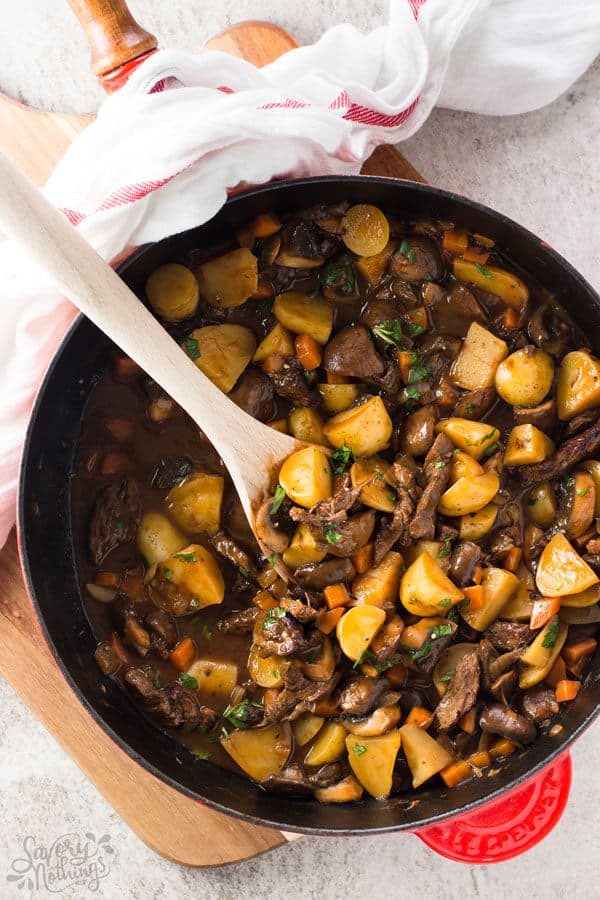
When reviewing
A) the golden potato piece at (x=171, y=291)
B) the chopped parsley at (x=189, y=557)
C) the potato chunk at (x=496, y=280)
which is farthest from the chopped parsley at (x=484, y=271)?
the chopped parsley at (x=189, y=557)

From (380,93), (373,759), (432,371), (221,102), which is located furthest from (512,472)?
(221,102)

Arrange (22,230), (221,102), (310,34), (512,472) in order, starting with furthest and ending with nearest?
(310,34) < (512,472) < (221,102) < (22,230)

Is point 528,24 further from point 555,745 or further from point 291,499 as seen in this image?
point 555,745

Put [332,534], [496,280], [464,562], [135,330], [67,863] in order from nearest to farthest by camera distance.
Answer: [135,330] → [332,534] → [464,562] → [496,280] → [67,863]

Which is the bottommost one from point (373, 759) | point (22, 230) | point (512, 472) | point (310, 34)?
point (373, 759)

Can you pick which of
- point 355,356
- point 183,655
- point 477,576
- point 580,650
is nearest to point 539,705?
point 580,650

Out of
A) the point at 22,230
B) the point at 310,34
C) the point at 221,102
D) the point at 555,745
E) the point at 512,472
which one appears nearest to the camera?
the point at 22,230

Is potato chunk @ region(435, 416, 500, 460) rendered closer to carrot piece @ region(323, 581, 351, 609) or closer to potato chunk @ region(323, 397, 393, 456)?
potato chunk @ region(323, 397, 393, 456)

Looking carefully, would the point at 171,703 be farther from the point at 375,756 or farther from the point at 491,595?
the point at 491,595
